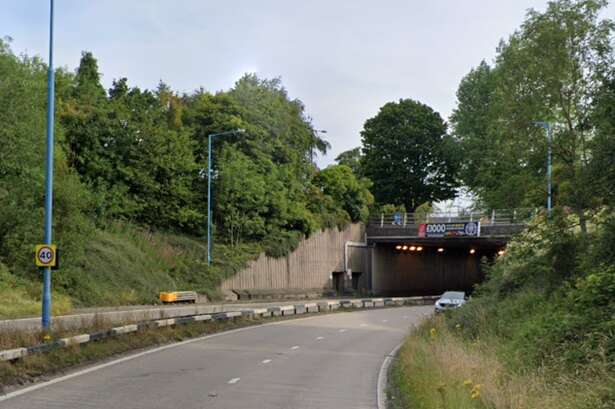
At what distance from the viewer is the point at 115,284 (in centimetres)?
3856

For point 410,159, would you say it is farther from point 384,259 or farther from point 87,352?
point 87,352

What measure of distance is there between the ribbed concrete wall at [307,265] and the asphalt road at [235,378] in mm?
23246

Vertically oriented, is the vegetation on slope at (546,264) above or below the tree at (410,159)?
below

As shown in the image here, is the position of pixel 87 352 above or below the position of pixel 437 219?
below

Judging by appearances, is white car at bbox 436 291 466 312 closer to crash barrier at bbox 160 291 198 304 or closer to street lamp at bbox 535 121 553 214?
street lamp at bbox 535 121 553 214

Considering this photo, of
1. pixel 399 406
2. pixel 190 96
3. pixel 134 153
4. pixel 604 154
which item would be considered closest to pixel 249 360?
pixel 399 406

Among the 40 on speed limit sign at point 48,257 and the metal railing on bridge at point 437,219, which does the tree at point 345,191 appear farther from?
the 40 on speed limit sign at point 48,257

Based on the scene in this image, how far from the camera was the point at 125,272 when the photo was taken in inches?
1567

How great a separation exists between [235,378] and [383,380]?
11.0 ft

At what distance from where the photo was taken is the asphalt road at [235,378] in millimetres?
12125

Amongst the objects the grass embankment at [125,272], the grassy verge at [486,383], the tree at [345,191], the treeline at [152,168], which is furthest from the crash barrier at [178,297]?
the grassy verge at [486,383]

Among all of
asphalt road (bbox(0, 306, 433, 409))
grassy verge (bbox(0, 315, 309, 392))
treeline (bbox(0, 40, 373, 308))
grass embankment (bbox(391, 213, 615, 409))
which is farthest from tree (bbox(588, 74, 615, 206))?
treeline (bbox(0, 40, 373, 308))

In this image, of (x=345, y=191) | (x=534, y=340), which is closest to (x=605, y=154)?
(x=534, y=340)

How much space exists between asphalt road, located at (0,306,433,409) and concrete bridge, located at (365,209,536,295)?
31256 mm
